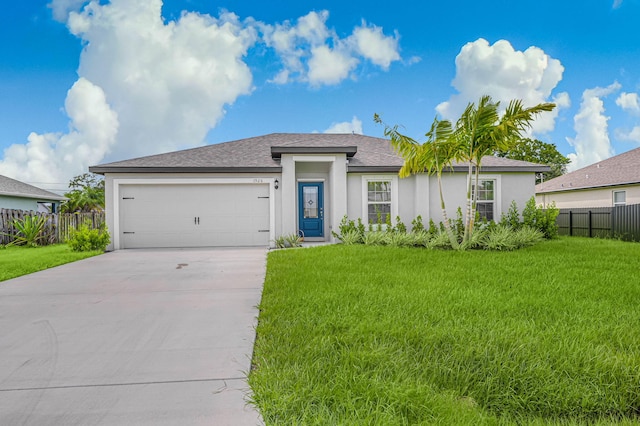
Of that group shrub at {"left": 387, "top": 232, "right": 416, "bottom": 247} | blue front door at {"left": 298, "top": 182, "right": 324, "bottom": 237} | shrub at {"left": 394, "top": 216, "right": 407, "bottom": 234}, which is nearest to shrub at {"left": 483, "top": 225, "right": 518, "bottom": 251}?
shrub at {"left": 387, "top": 232, "right": 416, "bottom": 247}

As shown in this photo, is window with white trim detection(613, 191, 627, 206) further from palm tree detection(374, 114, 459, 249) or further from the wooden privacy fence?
palm tree detection(374, 114, 459, 249)

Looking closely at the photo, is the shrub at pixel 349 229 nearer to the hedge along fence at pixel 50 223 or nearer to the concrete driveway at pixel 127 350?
the concrete driveway at pixel 127 350

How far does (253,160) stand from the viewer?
1177cm

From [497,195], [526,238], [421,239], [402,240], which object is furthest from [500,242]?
[497,195]

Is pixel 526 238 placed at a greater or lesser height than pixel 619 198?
lesser

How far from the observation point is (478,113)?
328 inches

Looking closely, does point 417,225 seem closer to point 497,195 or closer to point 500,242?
point 500,242

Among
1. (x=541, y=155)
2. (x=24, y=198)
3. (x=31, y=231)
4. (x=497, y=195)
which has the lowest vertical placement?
(x=31, y=231)

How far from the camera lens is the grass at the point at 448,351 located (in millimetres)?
2115

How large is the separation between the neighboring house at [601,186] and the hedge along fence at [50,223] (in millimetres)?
22166

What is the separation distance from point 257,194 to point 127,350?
8503 millimetres

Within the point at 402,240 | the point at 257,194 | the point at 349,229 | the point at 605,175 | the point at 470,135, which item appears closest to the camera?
the point at 470,135

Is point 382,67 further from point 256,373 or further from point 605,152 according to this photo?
point 605,152

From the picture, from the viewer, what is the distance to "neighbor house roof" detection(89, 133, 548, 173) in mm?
10758
